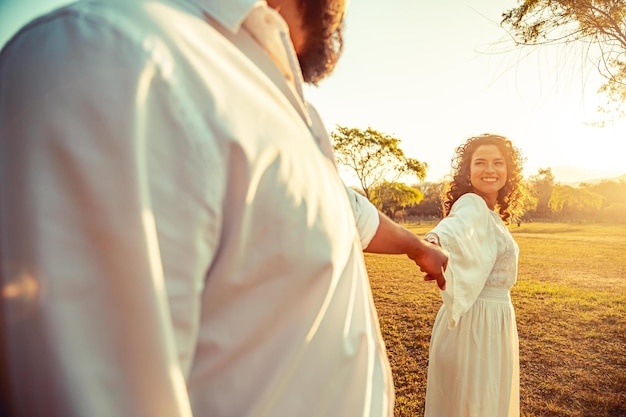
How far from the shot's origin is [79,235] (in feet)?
1.44

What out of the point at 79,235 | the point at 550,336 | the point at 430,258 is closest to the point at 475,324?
the point at 430,258

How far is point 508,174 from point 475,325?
1914 millimetres

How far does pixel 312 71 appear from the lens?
1489mm

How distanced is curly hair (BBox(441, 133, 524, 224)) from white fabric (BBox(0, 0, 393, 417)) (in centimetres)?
367

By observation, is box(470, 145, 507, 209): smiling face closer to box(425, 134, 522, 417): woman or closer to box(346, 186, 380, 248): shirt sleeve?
box(425, 134, 522, 417): woman

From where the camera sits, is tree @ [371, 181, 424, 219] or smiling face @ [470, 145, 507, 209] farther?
tree @ [371, 181, 424, 219]

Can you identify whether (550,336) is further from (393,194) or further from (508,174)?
(393,194)

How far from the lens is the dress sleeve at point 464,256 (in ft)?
9.89

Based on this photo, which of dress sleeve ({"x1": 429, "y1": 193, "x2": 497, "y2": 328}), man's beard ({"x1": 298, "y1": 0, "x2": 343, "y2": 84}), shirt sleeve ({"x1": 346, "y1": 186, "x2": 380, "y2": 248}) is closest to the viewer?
man's beard ({"x1": 298, "y1": 0, "x2": 343, "y2": 84})

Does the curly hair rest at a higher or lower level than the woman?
higher

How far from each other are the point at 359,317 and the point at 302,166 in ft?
1.26

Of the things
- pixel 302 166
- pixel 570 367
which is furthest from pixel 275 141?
pixel 570 367

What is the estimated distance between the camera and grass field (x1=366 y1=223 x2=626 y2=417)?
4.94 meters

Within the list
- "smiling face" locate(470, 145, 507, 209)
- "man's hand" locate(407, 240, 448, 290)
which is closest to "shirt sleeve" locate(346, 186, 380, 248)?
"man's hand" locate(407, 240, 448, 290)
